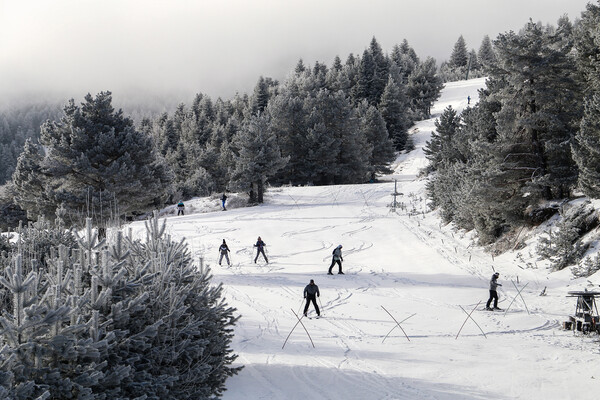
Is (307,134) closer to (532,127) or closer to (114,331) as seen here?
(532,127)

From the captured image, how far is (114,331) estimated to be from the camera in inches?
232

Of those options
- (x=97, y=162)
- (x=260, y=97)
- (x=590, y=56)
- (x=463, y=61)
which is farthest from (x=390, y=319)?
(x=463, y=61)

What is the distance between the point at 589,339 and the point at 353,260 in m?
12.0

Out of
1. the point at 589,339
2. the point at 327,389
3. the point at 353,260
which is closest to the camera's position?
the point at 327,389

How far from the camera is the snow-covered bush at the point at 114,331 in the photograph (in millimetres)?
4941

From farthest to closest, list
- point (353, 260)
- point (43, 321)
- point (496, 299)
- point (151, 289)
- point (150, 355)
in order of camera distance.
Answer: point (353, 260)
point (496, 299)
point (151, 289)
point (150, 355)
point (43, 321)

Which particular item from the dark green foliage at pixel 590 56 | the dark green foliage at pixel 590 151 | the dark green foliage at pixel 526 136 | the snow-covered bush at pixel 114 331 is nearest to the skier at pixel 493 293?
the dark green foliage at pixel 590 151

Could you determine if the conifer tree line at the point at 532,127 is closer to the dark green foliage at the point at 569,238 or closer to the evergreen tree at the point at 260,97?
the dark green foliage at the point at 569,238

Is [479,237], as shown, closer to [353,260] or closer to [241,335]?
[353,260]

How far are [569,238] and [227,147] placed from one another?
4066 cm

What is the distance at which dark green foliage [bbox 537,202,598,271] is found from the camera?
57.2 ft

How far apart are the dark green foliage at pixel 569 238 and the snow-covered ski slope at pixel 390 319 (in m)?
0.78

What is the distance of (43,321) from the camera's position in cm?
495

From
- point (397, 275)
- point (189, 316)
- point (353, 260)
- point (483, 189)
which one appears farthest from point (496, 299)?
point (189, 316)
